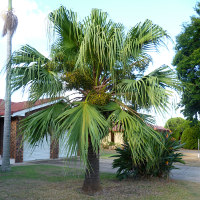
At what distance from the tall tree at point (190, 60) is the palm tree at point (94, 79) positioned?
42.5ft

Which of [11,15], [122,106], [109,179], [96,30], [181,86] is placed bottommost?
[109,179]

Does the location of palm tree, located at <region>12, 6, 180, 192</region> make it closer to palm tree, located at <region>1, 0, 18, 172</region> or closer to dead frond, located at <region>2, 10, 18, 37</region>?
palm tree, located at <region>1, 0, 18, 172</region>

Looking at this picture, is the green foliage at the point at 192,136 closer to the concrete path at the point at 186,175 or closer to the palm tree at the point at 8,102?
the concrete path at the point at 186,175

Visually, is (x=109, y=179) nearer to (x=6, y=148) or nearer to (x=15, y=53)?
(x=6, y=148)

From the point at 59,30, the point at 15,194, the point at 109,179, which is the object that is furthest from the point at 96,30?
the point at 109,179

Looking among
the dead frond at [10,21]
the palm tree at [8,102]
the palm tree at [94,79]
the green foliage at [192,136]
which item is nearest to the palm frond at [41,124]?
the palm tree at [94,79]

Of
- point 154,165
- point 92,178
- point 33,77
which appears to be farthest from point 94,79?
point 154,165

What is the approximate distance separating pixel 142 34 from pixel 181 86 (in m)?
1.67

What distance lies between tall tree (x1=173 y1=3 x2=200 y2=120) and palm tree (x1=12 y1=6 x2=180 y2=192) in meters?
12.9

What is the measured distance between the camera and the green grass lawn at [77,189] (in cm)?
640

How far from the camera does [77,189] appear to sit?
7.14m

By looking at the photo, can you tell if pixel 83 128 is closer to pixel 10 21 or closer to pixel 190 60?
pixel 10 21

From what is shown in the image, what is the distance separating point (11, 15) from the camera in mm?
10555

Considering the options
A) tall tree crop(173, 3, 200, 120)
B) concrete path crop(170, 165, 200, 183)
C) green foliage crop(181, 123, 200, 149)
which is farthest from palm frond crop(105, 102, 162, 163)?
green foliage crop(181, 123, 200, 149)
